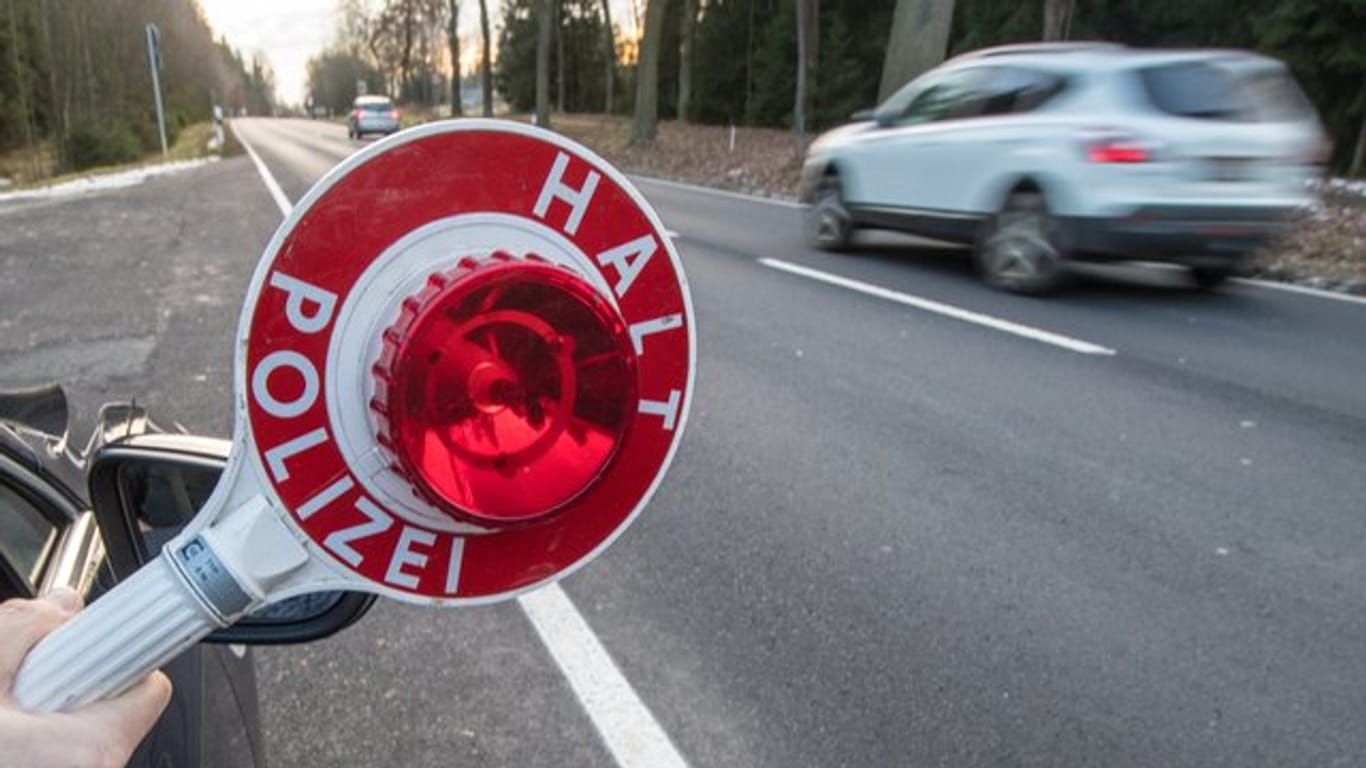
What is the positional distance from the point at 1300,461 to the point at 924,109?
5.89 meters

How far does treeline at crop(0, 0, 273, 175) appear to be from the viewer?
3250cm

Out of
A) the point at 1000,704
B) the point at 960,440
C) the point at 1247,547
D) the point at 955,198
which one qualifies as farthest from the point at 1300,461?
the point at 955,198

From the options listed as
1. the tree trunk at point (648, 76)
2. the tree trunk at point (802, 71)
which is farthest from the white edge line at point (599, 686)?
the tree trunk at point (648, 76)

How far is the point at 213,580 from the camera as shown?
0.67m

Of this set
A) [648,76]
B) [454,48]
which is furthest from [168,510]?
[454,48]

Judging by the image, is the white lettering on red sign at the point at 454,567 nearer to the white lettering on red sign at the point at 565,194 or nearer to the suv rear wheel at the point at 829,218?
A: the white lettering on red sign at the point at 565,194

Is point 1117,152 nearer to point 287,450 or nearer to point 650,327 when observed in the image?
point 650,327

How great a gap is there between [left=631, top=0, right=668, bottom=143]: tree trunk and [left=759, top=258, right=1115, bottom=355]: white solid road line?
19.1 m

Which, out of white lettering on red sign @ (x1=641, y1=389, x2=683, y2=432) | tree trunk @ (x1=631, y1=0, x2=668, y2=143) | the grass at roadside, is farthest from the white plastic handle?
the grass at roadside

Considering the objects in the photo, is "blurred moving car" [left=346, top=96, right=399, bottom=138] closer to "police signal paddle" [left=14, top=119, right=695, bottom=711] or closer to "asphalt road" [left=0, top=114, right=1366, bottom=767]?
"asphalt road" [left=0, top=114, right=1366, bottom=767]

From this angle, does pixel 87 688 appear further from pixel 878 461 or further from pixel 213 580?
pixel 878 461

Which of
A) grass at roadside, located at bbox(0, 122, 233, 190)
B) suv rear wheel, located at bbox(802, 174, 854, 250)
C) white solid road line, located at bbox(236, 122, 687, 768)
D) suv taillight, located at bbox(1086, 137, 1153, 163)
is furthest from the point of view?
grass at roadside, located at bbox(0, 122, 233, 190)

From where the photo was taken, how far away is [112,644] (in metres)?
0.65

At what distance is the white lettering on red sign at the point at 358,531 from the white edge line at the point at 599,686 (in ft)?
6.48
